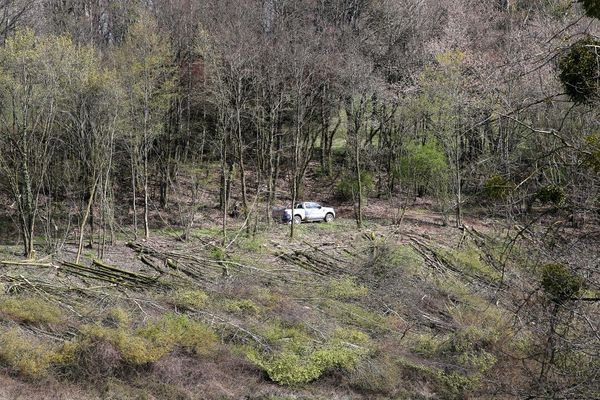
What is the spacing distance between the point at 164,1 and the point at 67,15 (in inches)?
216

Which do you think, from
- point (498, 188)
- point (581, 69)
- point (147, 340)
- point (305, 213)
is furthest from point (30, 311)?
point (305, 213)

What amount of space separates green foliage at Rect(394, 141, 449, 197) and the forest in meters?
0.15

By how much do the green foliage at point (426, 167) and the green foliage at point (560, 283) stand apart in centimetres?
2327

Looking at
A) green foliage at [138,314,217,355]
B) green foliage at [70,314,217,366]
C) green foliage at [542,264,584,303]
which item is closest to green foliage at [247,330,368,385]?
green foliage at [138,314,217,355]

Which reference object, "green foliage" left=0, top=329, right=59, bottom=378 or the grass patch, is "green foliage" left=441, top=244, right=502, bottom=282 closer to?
the grass patch

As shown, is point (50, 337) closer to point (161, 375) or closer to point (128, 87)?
point (161, 375)

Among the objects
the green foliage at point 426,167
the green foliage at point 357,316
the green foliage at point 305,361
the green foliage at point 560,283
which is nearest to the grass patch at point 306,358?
the green foliage at point 305,361

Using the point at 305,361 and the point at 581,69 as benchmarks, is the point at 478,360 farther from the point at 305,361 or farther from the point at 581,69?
the point at 581,69

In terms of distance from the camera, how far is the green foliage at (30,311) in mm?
11172

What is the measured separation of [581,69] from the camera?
3.92 meters

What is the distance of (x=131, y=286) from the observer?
1388cm

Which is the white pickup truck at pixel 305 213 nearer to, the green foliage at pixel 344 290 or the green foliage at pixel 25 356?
the green foliage at pixel 344 290

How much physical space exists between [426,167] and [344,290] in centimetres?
1447

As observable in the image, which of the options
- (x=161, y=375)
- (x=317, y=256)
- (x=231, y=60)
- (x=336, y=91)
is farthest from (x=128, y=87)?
(x=161, y=375)
